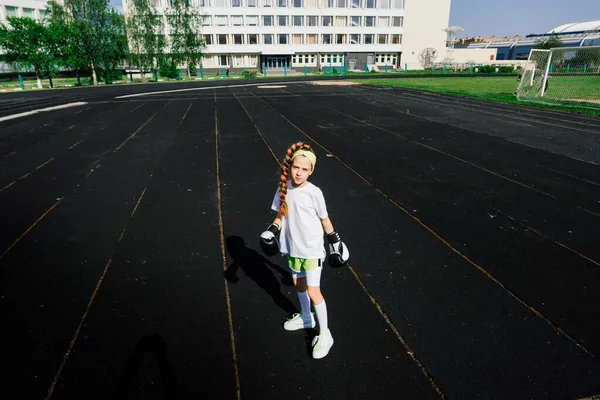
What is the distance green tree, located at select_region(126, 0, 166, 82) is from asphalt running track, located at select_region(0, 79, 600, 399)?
41.8 metres

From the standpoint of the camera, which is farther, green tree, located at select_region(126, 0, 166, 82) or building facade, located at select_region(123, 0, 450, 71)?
building facade, located at select_region(123, 0, 450, 71)

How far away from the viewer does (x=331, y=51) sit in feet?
234

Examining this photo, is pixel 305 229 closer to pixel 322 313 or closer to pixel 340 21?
pixel 322 313

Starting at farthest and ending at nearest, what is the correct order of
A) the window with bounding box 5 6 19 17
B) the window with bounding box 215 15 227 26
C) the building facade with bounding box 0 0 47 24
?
1. the window with bounding box 215 15 227 26
2. the window with bounding box 5 6 19 17
3. the building facade with bounding box 0 0 47 24

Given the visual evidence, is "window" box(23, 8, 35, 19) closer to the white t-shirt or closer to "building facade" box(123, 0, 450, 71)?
"building facade" box(123, 0, 450, 71)

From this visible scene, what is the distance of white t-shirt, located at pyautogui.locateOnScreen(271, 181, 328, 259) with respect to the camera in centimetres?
287

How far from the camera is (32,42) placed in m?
34.0

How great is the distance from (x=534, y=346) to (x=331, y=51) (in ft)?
246

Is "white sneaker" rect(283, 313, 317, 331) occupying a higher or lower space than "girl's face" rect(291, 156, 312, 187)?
lower

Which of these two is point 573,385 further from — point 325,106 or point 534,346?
point 325,106

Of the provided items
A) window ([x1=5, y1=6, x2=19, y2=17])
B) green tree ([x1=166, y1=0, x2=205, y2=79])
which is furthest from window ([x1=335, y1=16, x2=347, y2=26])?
window ([x1=5, y1=6, x2=19, y2=17])

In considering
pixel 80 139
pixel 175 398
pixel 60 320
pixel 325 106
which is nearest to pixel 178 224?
pixel 60 320

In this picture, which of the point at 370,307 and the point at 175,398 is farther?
the point at 370,307

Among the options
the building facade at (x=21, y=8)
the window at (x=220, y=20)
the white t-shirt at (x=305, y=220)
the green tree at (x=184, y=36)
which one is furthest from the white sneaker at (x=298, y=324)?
the window at (x=220, y=20)
